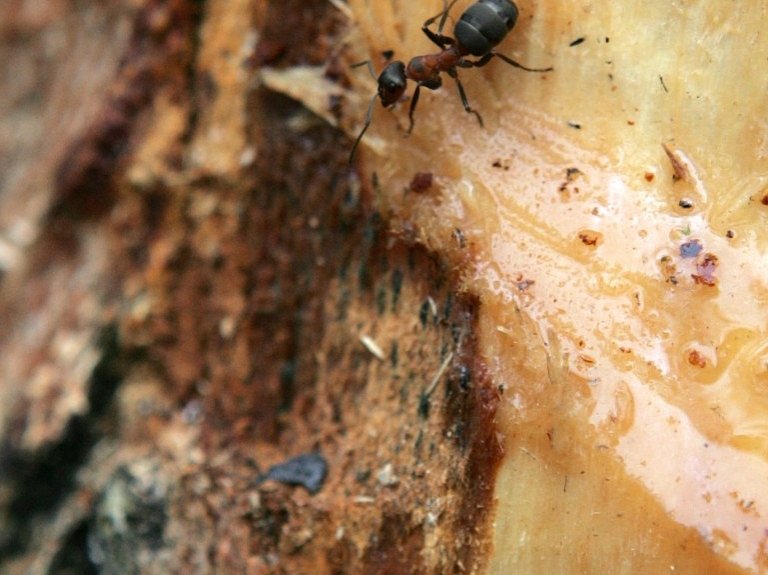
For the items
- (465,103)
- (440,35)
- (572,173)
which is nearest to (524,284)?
(572,173)

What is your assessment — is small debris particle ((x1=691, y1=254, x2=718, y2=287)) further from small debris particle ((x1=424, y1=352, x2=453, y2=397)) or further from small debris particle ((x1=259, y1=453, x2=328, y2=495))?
small debris particle ((x1=259, y1=453, x2=328, y2=495))

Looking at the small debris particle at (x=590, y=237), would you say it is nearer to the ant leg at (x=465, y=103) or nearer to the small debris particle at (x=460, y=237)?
the small debris particle at (x=460, y=237)

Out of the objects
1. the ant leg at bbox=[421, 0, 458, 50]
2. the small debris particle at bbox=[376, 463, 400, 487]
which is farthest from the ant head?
the small debris particle at bbox=[376, 463, 400, 487]

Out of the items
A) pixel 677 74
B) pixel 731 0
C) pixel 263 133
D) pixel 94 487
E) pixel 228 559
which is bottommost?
pixel 94 487

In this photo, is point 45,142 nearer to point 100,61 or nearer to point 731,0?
point 100,61

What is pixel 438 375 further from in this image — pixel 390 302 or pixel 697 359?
pixel 697 359

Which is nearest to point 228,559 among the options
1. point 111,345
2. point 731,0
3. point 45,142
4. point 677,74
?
point 111,345

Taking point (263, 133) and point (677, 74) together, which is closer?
point (677, 74)
